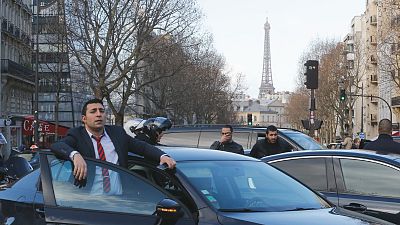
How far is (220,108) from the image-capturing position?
77312mm

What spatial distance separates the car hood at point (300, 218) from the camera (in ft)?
16.5

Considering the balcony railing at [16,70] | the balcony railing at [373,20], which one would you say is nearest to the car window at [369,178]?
the balcony railing at [16,70]

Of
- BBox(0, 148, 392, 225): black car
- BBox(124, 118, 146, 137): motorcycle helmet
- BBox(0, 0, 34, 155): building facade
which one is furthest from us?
BBox(0, 0, 34, 155): building facade

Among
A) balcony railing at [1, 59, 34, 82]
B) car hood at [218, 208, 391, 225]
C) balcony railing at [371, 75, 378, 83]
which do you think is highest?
balcony railing at [371, 75, 378, 83]

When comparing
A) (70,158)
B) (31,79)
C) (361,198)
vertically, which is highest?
(31,79)

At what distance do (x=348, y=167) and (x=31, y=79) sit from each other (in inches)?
2102

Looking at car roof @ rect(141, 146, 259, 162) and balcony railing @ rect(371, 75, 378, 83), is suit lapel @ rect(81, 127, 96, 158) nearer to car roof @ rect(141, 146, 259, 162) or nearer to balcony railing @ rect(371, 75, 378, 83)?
car roof @ rect(141, 146, 259, 162)

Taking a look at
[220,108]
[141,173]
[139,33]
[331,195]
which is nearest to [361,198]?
[331,195]

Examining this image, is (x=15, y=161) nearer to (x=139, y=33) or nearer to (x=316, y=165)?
Answer: (x=316, y=165)

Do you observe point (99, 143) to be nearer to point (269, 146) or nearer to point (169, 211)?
point (169, 211)

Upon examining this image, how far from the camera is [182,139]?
17.7m

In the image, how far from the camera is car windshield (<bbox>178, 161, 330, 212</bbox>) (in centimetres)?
543

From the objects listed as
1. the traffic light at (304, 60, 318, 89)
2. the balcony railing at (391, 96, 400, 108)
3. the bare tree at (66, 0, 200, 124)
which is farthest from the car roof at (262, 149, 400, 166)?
the balcony railing at (391, 96, 400, 108)

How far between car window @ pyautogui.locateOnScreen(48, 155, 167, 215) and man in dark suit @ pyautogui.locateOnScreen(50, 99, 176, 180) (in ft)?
0.60
